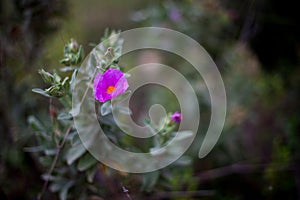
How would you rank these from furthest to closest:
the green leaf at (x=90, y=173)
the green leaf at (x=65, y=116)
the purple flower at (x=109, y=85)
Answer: the green leaf at (x=90, y=173), the green leaf at (x=65, y=116), the purple flower at (x=109, y=85)

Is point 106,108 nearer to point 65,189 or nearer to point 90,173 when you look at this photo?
point 90,173

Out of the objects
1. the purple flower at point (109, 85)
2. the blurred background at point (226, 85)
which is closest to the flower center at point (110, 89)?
the purple flower at point (109, 85)

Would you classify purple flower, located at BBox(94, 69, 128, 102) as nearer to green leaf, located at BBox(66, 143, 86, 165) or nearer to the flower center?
the flower center

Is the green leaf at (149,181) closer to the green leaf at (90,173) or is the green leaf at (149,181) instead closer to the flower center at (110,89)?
the green leaf at (90,173)

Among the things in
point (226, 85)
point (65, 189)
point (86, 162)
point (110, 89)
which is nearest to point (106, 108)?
point (110, 89)

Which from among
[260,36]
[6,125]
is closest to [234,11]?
[260,36]

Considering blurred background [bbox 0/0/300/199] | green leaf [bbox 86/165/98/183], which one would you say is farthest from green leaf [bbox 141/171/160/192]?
green leaf [bbox 86/165/98/183]
